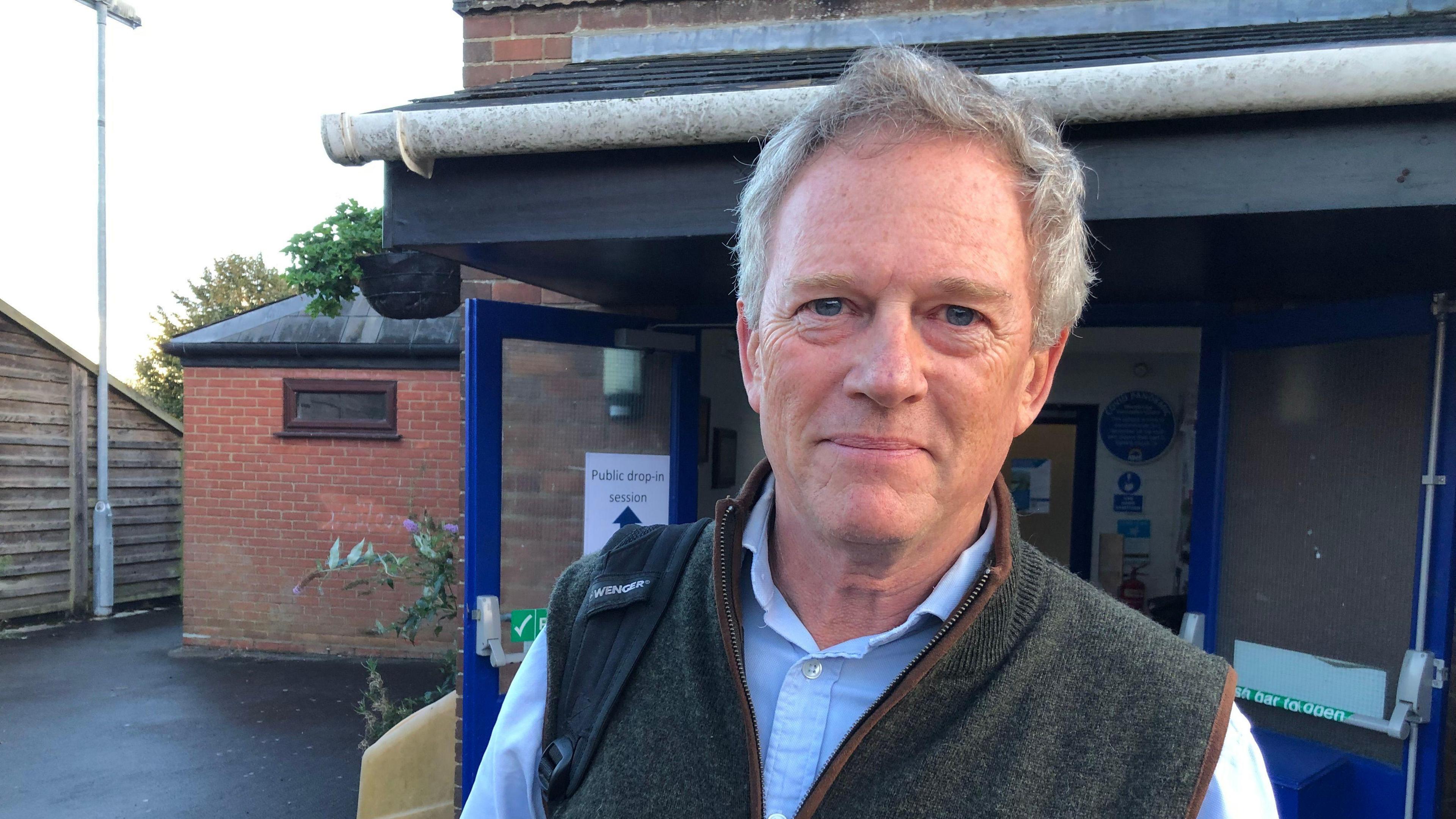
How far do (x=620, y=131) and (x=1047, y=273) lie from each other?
142cm

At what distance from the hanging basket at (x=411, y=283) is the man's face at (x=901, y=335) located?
3.27 meters

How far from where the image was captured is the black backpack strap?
1.29 metres

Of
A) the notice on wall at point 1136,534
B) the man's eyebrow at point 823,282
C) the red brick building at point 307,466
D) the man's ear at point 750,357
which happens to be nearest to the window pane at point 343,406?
the red brick building at point 307,466

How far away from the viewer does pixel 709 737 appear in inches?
47.7

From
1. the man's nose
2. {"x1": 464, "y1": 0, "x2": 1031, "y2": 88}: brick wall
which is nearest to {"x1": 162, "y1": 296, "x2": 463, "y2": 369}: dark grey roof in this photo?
{"x1": 464, "y1": 0, "x2": 1031, "y2": 88}: brick wall

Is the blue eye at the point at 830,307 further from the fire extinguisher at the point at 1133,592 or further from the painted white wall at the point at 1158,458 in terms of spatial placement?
the fire extinguisher at the point at 1133,592

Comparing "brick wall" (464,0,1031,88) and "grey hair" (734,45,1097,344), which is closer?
"grey hair" (734,45,1097,344)

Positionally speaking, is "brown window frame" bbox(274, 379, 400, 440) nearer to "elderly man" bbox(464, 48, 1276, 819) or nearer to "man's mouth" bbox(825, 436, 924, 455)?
"elderly man" bbox(464, 48, 1276, 819)

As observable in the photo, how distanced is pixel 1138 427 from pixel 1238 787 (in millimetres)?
5341

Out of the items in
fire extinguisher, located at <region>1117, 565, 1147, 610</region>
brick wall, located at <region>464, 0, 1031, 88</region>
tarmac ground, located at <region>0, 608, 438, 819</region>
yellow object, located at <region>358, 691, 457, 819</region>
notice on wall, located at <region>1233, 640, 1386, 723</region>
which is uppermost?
brick wall, located at <region>464, 0, 1031, 88</region>

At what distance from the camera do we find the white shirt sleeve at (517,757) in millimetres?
1385

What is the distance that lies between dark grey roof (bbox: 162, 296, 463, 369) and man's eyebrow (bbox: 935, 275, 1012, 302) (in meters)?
7.96

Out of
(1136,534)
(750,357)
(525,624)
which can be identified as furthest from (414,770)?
(1136,534)

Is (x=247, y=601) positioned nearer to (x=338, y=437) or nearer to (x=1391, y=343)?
(x=338, y=437)
